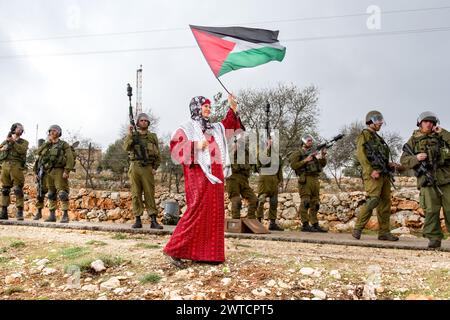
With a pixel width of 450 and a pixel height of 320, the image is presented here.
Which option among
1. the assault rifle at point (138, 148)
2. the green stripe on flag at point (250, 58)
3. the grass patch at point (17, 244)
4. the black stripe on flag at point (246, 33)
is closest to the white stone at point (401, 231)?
the green stripe on flag at point (250, 58)

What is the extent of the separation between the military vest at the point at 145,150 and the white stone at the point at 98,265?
4.23 meters

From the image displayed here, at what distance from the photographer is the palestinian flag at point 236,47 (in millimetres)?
6613

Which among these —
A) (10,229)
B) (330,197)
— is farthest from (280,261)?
(330,197)

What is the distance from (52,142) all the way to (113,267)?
6.68 meters

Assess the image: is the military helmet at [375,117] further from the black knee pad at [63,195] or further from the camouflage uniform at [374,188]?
the black knee pad at [63,195]

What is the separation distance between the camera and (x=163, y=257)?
580cm

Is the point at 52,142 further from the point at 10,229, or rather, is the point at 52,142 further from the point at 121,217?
the point at 121,217

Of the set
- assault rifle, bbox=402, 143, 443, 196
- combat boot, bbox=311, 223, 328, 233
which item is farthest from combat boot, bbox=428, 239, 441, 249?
combat boot, bbox=311, 223, 328, 233

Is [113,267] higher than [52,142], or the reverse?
[52,142]

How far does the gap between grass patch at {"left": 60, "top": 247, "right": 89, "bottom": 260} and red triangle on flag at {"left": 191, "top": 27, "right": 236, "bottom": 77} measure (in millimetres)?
3228

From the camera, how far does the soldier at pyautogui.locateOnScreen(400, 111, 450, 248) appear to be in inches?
280

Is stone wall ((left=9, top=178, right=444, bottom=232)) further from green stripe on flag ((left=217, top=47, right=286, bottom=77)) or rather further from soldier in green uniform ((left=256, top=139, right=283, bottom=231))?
green stripe on flag ((left=217, top=47, right=286, bottom=77))

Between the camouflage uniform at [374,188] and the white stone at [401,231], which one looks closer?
the camouflage uniform at [374,188]

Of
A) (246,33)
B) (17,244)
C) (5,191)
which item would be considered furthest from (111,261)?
(5,191)
